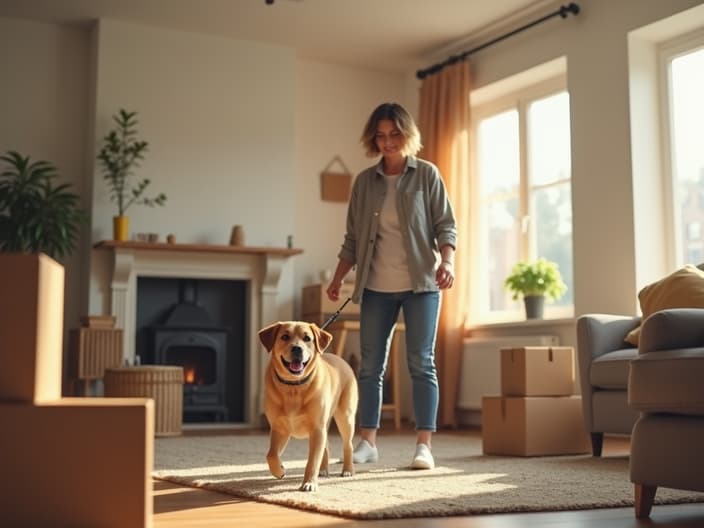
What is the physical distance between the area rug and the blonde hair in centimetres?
116

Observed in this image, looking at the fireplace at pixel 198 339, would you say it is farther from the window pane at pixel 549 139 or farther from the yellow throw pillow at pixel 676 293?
the yellow throw pillow at pixel 676 293

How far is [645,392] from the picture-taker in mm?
2326

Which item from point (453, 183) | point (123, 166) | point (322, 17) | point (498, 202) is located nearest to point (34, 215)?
point (123, 166)

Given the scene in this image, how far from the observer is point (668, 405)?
2258mm

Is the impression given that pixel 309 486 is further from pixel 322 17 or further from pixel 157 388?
pixel 322 17

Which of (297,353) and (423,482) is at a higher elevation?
(297,353)

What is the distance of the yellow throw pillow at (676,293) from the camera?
375 cm

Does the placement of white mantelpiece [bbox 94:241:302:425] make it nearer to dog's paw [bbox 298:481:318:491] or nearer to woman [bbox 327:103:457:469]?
woman [bbox 327:103:457:469]

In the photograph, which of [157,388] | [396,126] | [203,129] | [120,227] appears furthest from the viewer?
[203,129]

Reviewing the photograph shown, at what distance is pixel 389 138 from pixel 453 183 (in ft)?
9.56

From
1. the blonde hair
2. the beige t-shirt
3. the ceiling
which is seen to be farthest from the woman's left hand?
the ceiling

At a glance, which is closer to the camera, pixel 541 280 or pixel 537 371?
pixel 537 371

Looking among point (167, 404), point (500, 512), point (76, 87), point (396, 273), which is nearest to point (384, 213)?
point (396, 273)

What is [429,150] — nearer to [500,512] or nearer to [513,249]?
[513,249]
